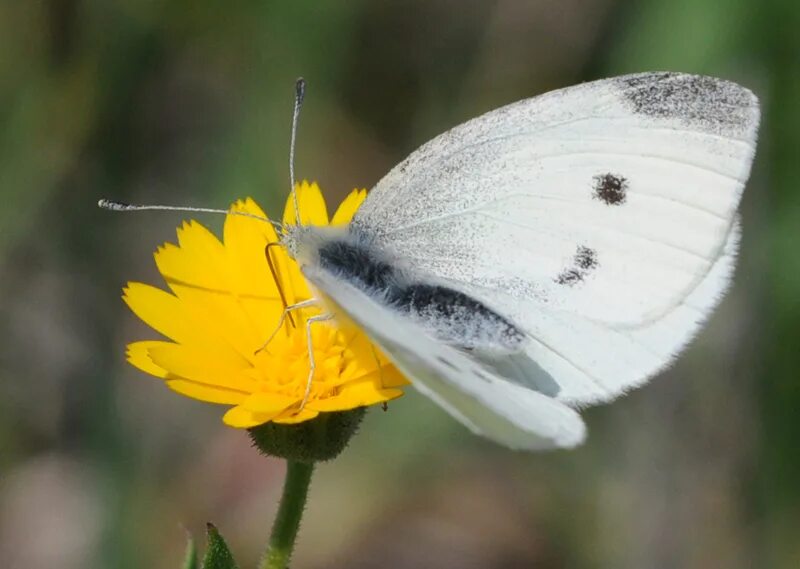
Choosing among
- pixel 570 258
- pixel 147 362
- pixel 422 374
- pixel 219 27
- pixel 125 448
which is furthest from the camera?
pixel 219 27

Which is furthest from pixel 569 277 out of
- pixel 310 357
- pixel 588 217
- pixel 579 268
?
pixel 310 357

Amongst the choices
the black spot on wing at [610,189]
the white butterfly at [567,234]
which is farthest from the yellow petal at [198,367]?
the black spot on wing at [610,189]

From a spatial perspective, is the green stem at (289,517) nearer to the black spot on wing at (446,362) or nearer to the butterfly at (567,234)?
the butterfly at (567,234)

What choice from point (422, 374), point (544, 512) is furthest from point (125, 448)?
point (422, 374)

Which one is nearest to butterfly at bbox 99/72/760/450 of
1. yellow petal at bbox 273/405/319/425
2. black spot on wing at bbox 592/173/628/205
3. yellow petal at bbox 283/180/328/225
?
black spot on wing at bbox 592/173/628/205

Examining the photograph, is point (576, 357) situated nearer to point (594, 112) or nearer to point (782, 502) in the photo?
point (594, 112)

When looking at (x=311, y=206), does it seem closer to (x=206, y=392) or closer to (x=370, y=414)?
(x=206, y=392)

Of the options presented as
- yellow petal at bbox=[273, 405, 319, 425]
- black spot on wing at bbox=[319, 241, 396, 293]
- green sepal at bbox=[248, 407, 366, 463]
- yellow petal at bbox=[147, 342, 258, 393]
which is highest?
black spot on wing at bbox=[319, 241, 396, 293]

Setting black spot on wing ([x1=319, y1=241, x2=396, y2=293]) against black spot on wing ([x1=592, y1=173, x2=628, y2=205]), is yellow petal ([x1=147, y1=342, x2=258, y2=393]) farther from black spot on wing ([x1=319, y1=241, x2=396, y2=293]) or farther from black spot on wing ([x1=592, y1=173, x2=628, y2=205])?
black spot on wing ([x1=592, y1=173, x2=628, y2=205])
